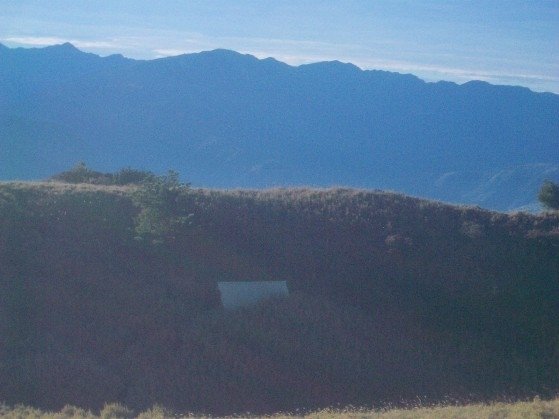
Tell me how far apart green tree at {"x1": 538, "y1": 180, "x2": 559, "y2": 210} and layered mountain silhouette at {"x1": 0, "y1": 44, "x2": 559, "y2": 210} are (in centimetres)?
2002

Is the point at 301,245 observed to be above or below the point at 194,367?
above

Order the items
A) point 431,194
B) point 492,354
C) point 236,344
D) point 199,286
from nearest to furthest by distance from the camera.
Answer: point 236,344
point 492,354
point 199,286
point 431,194

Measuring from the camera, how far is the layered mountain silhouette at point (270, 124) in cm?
6356

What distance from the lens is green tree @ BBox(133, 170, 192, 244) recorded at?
22.9 meters

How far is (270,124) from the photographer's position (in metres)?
79.0

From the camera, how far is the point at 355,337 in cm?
1936

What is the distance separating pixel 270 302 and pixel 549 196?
1631cm

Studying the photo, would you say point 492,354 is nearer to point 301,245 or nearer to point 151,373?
point 301,245

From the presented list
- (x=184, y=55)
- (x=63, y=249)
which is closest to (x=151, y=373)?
(x=63, y=249)

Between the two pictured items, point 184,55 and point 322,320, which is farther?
point 184,55

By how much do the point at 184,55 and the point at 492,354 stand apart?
2802 inches

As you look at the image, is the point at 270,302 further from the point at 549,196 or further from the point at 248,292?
the point at 549,196

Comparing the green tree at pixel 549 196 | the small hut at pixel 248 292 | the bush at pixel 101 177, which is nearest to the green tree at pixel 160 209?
the small hut at pixel 248 292

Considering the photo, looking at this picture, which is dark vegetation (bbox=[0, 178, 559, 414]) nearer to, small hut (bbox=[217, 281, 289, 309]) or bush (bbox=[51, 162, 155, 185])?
small hut (bbox=[217, 281, 289, 309])
